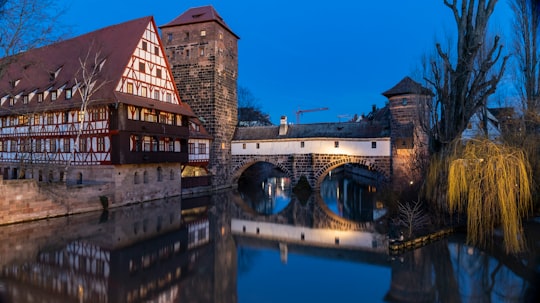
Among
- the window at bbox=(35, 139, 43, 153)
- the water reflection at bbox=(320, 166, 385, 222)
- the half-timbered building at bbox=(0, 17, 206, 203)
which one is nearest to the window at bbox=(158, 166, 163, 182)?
the half-timbered building at bbox=(0, 17, 206, 203)

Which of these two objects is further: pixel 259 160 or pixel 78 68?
pixel 259 160

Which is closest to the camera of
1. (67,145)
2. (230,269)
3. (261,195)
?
(230,269)

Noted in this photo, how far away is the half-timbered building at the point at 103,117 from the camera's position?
17.7 m

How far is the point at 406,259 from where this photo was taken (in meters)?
9.46

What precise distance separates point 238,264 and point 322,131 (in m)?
17.3

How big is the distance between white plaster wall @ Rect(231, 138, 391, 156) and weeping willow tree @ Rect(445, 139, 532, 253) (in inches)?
489

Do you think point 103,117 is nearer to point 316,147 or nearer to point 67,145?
point 67,145

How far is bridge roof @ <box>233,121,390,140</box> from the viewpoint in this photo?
24109mm

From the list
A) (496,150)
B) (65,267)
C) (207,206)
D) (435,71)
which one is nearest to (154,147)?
(207,206)

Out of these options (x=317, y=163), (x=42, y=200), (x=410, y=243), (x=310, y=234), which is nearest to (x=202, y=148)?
(x=317, y=163)

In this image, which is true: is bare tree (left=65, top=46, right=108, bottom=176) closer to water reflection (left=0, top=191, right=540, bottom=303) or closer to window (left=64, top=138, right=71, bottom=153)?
window (left=64, top=138, right=71, bottom=153)

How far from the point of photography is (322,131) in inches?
1014

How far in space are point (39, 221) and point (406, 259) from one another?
12980 millimetres

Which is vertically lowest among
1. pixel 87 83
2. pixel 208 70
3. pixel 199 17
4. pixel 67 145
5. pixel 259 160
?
pixel 259 160
